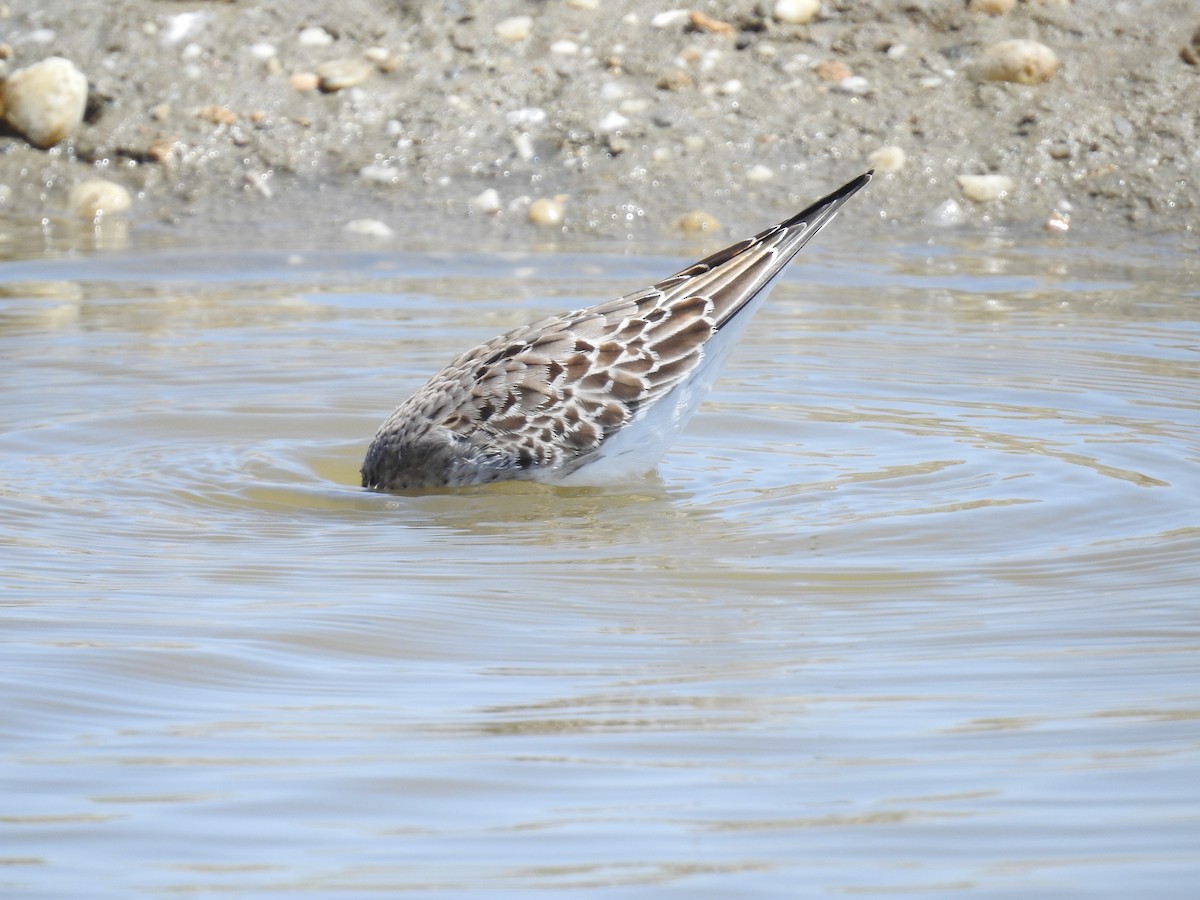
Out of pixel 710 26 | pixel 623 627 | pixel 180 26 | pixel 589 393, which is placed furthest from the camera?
pixel 180 26

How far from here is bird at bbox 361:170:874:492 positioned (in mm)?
6434

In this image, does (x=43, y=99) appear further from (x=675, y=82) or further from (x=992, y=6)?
(x=992, y=6)

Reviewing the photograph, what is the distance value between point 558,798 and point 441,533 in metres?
2.52

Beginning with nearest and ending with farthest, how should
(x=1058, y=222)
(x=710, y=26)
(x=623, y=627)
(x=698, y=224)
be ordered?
(x=623, y=627) → (x=1058, y=222) → (x=698, y=224) → (x=710, y=26)

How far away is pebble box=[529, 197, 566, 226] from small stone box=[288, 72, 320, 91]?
1804 millimetres

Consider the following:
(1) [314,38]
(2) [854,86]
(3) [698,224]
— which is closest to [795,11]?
(2) [854,86]

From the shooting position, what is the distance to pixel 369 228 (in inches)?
429

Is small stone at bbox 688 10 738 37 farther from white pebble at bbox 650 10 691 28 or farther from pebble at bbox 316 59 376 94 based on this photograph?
pebble at bbox 316 59 376 94

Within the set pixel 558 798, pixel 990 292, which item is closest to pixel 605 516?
pixel 558 798

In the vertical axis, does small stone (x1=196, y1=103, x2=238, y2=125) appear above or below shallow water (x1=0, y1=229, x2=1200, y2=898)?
above

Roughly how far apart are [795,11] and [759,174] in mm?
1351

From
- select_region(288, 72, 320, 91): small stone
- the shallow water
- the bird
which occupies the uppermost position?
select_region(288, 72, 320, 91): small stone

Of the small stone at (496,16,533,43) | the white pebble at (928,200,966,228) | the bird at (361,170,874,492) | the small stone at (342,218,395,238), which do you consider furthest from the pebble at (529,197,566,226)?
the bird at (361,170,874,492)

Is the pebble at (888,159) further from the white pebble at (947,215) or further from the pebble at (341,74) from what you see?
the pebble at (341,74)
